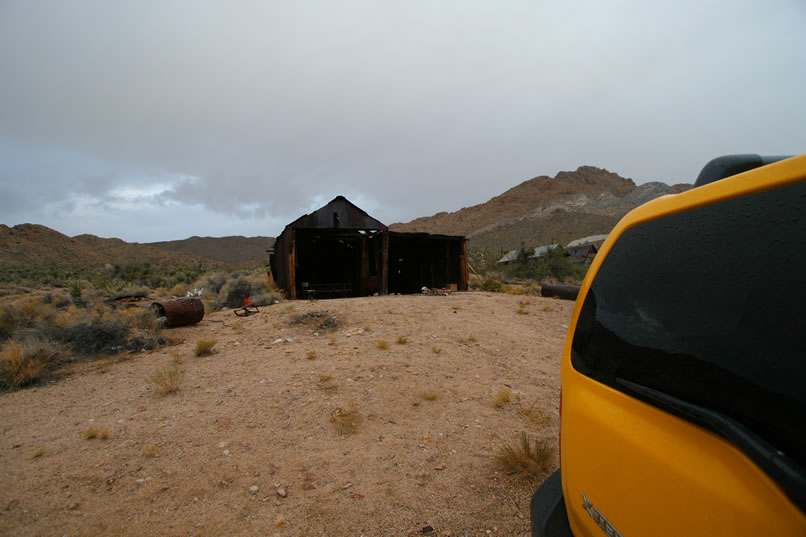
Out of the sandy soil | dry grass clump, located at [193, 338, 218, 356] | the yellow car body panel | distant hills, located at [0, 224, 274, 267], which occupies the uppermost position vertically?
distant hills, located at [0, 224, 274, 267]

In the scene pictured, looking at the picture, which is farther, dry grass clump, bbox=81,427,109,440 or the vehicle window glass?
dry grass clump, bbox=81,427,109,440

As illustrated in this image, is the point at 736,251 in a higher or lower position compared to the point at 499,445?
higher

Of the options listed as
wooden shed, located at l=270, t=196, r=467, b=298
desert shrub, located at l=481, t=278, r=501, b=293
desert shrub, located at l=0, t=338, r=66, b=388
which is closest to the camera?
desert shrub, located at l=0, t=338, r=66, b=388

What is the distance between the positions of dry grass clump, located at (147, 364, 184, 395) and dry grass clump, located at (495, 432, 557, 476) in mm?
4065

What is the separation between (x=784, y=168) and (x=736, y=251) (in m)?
0.23

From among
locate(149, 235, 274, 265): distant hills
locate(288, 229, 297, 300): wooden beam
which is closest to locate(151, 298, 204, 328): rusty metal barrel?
locate(288, 229, 297, 300): wooden beam

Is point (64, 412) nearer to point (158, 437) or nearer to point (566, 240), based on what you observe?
point (158, 437)

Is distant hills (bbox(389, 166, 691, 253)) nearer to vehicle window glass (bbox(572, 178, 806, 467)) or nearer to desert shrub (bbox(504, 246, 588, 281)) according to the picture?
desert shrub (bbox(504, 246, 588, 281))

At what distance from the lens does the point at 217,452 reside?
10.5 ft

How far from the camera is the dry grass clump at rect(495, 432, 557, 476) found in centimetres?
291

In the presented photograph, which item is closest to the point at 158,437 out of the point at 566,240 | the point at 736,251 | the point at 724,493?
the point at 724,493

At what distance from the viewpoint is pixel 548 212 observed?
215ft

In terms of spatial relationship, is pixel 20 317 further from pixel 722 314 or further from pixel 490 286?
pixel 490 286

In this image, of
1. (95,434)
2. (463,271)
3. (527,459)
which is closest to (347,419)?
(527,459)
